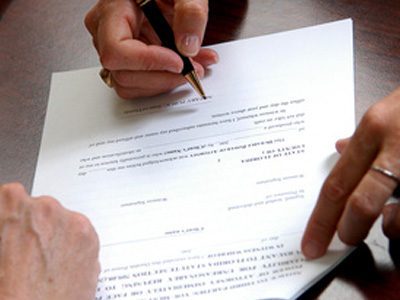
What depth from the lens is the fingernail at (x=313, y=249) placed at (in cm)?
57

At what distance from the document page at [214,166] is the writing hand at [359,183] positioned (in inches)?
1.0

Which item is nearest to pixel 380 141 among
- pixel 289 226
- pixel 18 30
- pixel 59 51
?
pixel 289 226

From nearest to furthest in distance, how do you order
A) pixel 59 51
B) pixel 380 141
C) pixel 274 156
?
pixel 380 141
pixel 274 156
pixel 59 51

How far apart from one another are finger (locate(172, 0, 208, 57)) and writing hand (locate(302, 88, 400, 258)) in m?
0.30

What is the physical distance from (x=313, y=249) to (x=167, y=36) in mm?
401

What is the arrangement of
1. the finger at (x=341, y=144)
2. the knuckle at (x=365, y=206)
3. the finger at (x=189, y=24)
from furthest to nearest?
the finger at (x=189, y=24), the finger at (x=341, y=144), the knuckle at (x=365, y=206)

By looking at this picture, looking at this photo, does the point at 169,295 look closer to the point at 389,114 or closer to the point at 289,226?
the point at 289,226

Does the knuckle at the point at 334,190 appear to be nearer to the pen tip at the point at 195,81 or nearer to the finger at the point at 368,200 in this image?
the finger at the point at 368,200

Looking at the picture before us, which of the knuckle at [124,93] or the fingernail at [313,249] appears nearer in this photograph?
the fingernail at [313,249]

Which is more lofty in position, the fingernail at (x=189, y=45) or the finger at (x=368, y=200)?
the fingernail at (x=189, y=45)

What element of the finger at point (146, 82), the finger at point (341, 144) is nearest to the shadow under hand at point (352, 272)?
the finger at point (341, 144)

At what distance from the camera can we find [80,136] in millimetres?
808

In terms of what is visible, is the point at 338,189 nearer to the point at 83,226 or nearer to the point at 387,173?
the point at 387,173

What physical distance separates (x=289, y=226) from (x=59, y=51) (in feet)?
1.87
